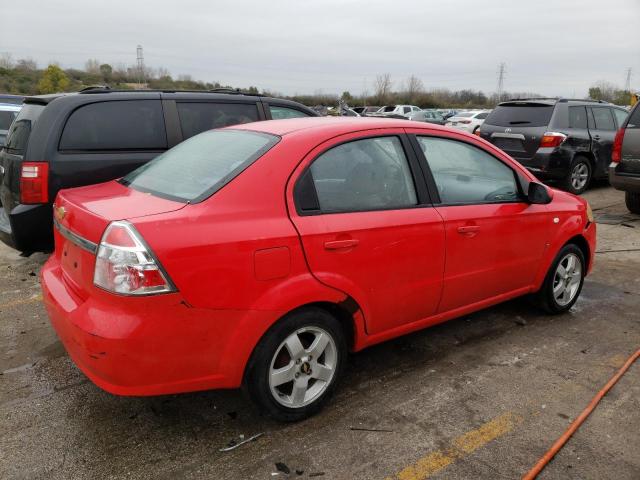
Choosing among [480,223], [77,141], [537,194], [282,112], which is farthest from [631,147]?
[77,141]

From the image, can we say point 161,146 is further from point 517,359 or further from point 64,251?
point 517,359

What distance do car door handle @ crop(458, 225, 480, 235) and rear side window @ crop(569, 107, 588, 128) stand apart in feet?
23.5

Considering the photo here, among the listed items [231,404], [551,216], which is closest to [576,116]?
[551,216]

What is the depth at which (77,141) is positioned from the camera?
4680 mm

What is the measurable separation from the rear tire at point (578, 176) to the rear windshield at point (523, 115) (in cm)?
97

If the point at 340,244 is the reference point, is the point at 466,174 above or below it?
above

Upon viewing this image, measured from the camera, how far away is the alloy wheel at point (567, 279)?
4269 millimetres

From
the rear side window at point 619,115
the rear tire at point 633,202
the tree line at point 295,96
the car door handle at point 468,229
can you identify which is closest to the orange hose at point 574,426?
the car door handle at point 468,229

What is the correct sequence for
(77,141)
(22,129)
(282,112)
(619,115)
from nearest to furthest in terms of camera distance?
(77,141) → (22,129) → (282,112) → (619,115)

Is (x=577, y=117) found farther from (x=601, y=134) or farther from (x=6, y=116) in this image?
(x=6, y=116)

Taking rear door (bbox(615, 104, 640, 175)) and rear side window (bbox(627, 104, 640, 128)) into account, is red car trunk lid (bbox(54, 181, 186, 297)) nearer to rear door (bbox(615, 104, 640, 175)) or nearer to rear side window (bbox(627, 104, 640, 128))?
rear door (bbox(615, 104, 640, 175))

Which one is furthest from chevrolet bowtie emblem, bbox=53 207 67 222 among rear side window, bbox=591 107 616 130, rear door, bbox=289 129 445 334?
rear side window, bbox=591 107 616 130

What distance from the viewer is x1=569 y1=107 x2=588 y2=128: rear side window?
9.46 meters

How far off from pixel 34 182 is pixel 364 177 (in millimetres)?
3021
